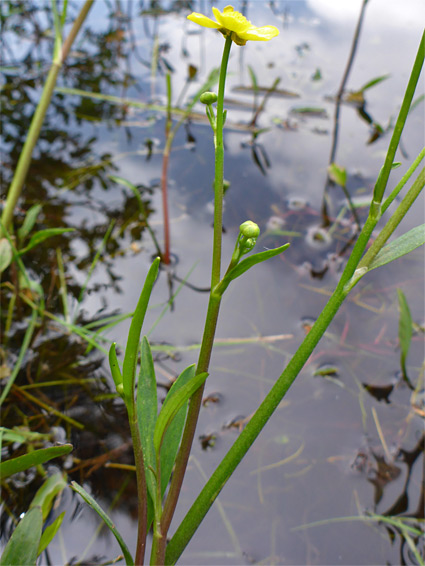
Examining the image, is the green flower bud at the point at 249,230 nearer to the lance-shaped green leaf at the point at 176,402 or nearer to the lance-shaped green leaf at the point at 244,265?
the lance-shaped green leaf at the point at 244,265

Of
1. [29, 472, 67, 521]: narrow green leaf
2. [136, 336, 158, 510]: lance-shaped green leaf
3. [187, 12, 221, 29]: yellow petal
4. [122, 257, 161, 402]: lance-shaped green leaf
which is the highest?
[187, 12, 221, 29]: yellow petal

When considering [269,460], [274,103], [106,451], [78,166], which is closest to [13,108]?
[78,166]

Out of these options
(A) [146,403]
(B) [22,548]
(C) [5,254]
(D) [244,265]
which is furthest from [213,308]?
(C) [5,254]

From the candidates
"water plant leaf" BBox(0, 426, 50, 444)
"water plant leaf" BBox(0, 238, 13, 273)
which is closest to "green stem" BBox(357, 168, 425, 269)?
"water plant leaf" BBox(0, 426, 50, 444)

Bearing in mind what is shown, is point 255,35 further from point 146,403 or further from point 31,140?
point 31,140

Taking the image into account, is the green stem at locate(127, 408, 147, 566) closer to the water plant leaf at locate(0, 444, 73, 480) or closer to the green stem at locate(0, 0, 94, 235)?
the water plant leaf at locate(0, 444, 73, 480)

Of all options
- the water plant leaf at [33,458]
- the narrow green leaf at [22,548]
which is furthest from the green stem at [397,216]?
the narrow green leaf at [22,548]
